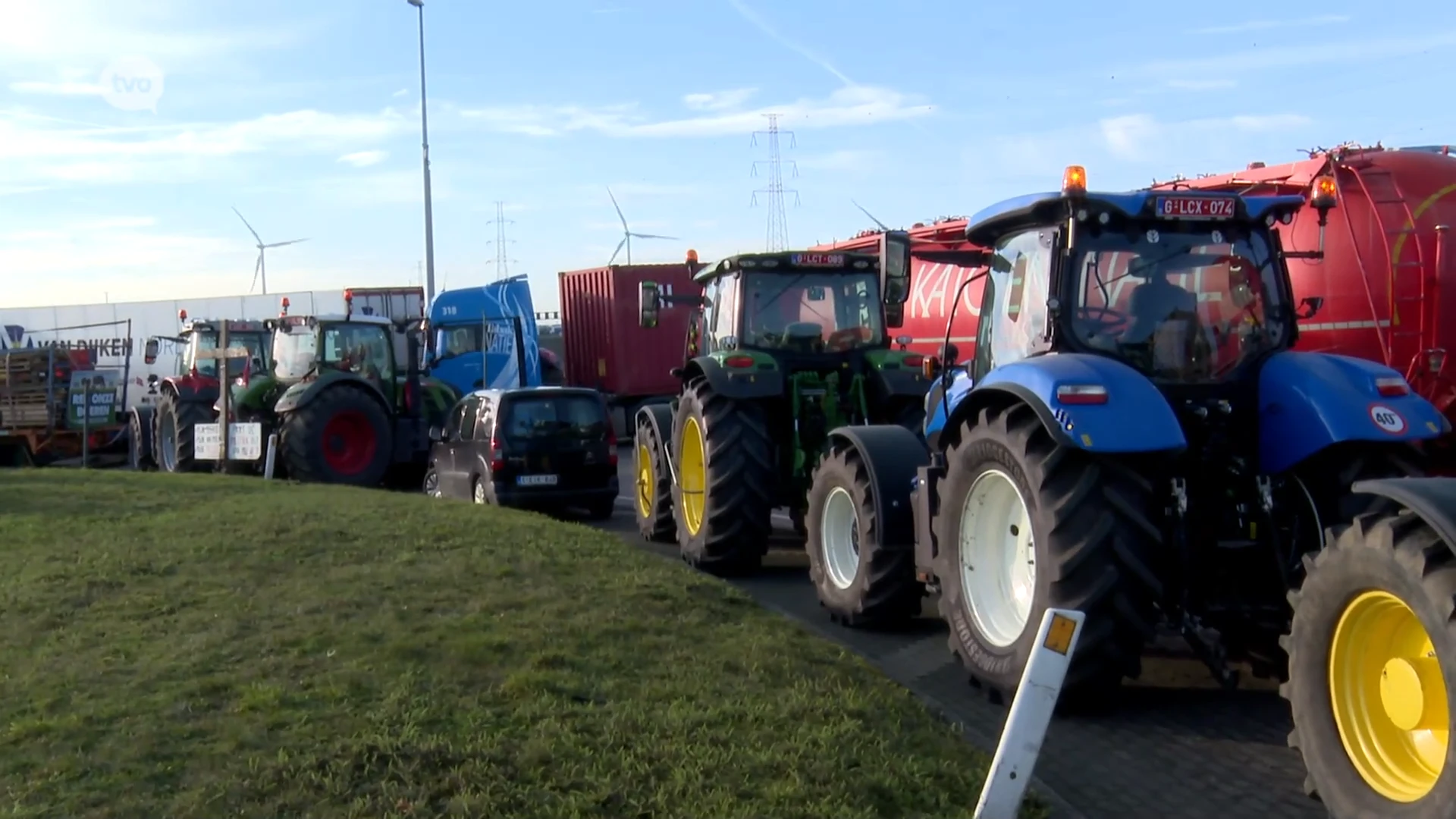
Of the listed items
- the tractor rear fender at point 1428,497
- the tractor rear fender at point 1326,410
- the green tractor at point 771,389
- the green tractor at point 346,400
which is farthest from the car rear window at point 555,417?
the tractor rear fender at point 1428,497

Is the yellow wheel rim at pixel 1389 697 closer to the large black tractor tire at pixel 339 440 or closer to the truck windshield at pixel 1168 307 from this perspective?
the truck windshield at pixel 1168 307

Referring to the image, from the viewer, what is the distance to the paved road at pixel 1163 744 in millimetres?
4926

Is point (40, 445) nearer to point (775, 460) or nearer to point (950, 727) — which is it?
point (775, 460)

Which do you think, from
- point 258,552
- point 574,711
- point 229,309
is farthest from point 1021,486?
point 229,309

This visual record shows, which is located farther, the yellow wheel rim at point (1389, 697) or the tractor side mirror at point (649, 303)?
the tractor side mirror at point (649, 303)

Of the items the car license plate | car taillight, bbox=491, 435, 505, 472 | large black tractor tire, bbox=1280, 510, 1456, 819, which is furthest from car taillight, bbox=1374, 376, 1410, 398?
car taillight, bbox=491, 435, 505, 472

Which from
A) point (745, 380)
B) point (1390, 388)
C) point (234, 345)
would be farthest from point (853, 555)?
point (234, 345)

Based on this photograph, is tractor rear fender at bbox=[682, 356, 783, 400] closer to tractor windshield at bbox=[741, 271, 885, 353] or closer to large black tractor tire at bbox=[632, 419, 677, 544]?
tractor windshield at bbox=[741, 271, 885, 353]

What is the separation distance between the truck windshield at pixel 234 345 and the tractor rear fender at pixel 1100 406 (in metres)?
16.2

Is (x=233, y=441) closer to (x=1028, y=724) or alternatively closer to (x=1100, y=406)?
(x=1100, y=406)

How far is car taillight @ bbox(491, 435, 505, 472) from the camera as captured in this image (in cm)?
1355

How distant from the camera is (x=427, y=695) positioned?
5.29 metres

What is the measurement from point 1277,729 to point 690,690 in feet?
8.36

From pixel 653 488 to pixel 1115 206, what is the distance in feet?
22.0
